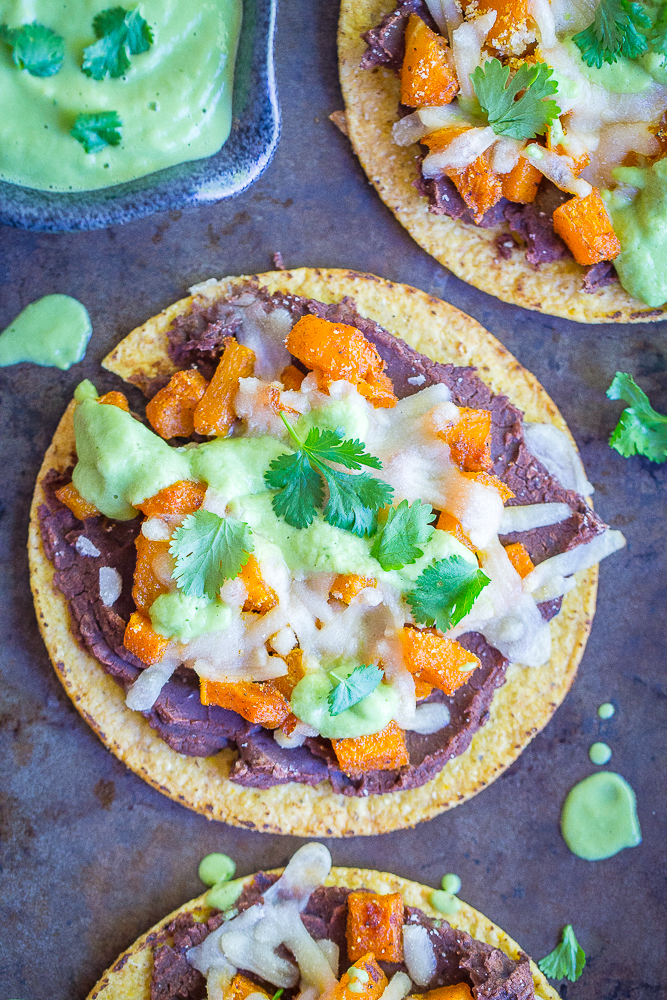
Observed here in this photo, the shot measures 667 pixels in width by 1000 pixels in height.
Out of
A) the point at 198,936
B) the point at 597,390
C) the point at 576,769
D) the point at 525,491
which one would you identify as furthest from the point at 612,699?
the point at 198,936

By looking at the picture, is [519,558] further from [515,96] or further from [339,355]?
[515,96]

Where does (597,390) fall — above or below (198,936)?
above

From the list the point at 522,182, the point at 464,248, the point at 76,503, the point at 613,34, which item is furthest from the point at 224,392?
the point at 613,34

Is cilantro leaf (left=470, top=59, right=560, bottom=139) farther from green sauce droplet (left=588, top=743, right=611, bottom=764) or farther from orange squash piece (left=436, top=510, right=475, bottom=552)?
green sauce droplet (left=588, top=743, right=611, bottom=764)

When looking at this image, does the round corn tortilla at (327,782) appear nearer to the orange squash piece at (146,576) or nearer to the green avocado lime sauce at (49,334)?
→ the green avocado lime sauce at (49,334)

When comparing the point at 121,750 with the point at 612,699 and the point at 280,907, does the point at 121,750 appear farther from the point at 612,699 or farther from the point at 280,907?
the point at 612,699
